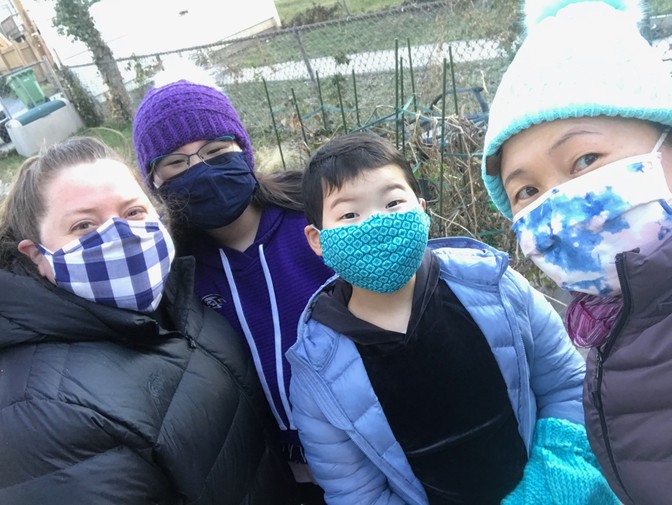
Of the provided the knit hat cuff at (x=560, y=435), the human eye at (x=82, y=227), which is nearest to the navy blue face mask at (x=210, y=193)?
the human eye at (x=82, y=227)

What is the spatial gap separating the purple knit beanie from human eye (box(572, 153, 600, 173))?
1342 millimetres

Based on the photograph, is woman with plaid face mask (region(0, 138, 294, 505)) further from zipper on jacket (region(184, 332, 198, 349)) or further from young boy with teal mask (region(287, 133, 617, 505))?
young boy with teal mask (region(287, 133, 617, 505))

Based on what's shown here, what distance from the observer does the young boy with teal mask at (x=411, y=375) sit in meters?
1.54

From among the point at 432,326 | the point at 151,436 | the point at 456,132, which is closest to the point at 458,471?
the point at 432,326

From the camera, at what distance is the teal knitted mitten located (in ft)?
4.83

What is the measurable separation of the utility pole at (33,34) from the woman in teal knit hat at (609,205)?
16702mm

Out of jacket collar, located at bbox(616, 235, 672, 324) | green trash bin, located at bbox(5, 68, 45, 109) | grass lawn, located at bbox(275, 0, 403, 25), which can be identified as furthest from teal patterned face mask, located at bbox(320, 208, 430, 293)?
grass lawn, located at bbox(275, 0, 403, 25)

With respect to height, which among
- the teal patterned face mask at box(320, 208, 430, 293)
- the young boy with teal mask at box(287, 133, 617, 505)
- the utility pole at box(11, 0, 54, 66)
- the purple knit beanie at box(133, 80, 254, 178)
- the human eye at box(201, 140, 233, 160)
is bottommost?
the young boy with teal mask at box(287, 133, 617, 505)

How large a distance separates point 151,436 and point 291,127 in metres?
4.03

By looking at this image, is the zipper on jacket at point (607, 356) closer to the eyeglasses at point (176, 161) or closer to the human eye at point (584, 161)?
the human eye at point (584, 161)

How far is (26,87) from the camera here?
13.4 m

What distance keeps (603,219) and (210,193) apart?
134 cm

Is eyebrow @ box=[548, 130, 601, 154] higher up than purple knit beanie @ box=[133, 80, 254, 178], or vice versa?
purple knit beanie @ box=[133, 80, 254, 178]

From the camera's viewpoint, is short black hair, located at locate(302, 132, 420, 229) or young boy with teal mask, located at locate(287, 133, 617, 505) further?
short black hair, located at locate(302, 132, 420, 229)
